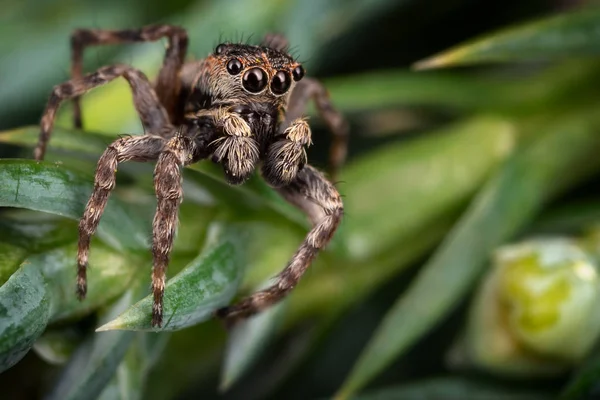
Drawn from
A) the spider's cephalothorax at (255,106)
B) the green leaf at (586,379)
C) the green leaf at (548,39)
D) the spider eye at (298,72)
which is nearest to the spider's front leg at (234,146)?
the spider's cephalothorax at (255,106)

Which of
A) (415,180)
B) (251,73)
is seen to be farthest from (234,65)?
(415,180)

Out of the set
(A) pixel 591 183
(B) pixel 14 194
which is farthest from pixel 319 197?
(A) pixel 591 183

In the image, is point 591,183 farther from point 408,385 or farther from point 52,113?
point 52,113

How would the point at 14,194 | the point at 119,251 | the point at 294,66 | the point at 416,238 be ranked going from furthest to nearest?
the point at 416,238 → the point at 294,66 → the point at 119,251 → the point at 14,194

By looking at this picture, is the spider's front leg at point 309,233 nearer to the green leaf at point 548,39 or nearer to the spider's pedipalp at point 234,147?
the spider's pedipalp at point 234,147

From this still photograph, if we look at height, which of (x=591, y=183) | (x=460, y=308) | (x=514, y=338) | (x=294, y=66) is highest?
(x=294, y=66)

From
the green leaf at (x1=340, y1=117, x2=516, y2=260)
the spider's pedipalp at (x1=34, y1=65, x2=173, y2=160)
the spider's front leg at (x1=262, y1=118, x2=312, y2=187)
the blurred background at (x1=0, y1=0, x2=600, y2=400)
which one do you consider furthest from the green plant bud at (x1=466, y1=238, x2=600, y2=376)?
the spider's pedipalp at (x1=34, y1=65, x2=173, y2=160)

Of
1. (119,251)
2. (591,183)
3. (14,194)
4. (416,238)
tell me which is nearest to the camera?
(14,194)
